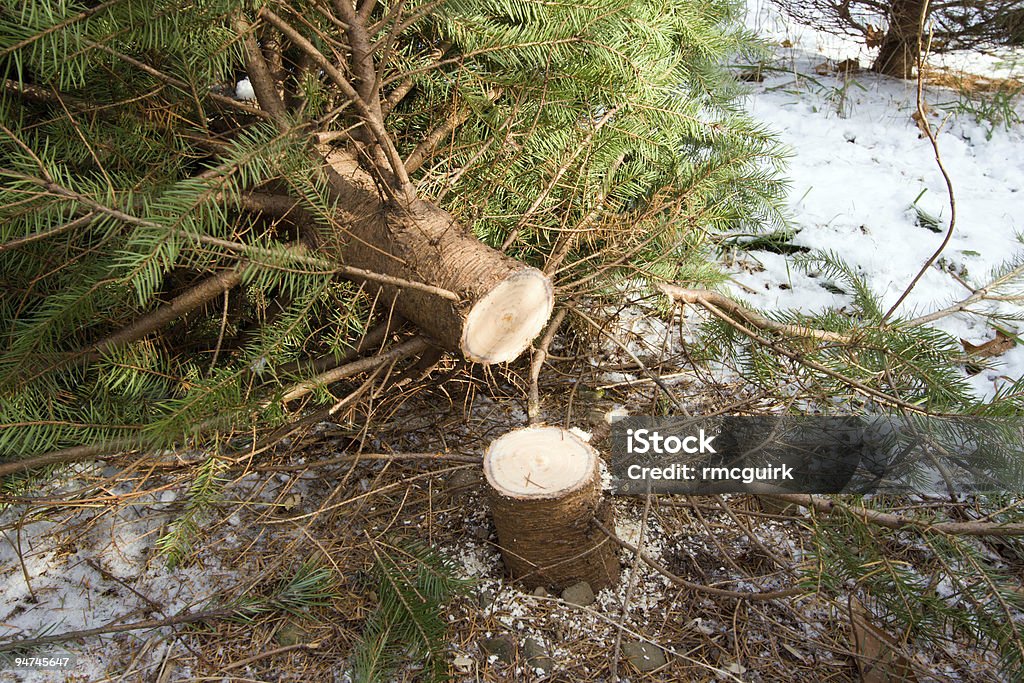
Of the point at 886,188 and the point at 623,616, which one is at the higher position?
the point at 623,616

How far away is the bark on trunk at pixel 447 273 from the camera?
1626 mm

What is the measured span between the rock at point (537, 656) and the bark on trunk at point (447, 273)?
608 mm

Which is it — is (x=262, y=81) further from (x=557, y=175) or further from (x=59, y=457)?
(x=59, y=457)

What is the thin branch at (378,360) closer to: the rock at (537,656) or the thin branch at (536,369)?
the thin branch at (536,369)

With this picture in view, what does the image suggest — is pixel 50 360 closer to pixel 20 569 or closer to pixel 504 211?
pixel 20 569

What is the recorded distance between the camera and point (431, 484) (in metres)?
1.96

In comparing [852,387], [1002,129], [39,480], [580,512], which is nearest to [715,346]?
[852,387]

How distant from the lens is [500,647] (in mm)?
1629

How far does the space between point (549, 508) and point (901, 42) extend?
348 centimetres

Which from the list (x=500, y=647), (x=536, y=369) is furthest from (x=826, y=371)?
(x=500, y=647)

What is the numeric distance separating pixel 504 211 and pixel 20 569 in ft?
4.84

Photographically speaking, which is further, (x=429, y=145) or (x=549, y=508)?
(x=429, y=145)

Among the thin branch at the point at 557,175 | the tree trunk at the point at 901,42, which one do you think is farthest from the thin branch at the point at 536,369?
the tree trunk at the point at 901,42

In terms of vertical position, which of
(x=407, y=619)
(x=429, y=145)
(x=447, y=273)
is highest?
(x=429, y=145)
